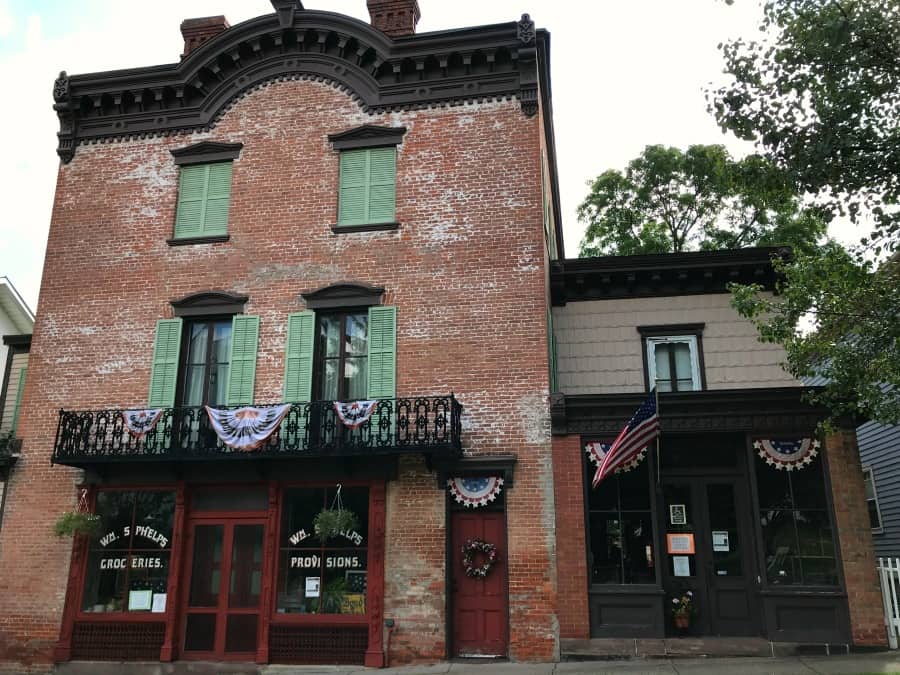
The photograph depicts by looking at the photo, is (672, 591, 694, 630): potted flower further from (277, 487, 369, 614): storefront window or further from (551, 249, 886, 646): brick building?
(277, 487, 369, 614): storefront window

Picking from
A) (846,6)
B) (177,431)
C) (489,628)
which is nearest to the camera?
(846,6)

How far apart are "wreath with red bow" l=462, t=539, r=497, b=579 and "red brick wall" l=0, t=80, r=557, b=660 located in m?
0.43

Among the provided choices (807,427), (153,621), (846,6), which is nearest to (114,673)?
(153,621)

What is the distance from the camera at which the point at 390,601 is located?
525 inches

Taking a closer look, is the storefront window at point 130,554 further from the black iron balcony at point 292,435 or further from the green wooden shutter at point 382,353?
the green wooden shutter at point 382,353

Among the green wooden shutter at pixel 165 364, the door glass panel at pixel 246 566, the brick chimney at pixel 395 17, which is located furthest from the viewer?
the brick chimney at pixel 395 17

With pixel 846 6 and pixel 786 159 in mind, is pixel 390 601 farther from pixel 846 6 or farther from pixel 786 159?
pixel 846 6

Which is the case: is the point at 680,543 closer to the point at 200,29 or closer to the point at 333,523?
the point at 333,523

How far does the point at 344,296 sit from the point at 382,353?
1.40 m

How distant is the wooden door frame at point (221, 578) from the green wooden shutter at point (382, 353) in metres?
3.15

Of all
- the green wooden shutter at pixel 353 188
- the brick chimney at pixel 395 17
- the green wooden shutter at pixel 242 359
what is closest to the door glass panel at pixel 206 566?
the green wooden shutter at pixel 242 359

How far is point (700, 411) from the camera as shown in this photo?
13.5 metres

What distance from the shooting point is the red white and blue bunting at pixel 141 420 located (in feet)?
46.6

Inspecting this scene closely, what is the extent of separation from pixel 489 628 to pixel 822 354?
22.8 ft
